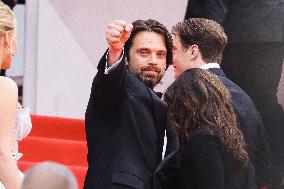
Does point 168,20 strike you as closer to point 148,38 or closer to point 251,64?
point 251,64

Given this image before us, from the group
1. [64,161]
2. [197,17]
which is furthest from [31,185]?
[64,161]

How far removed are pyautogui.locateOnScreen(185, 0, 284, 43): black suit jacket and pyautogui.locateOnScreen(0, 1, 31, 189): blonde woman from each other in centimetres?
170

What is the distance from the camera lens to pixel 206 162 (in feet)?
7.84

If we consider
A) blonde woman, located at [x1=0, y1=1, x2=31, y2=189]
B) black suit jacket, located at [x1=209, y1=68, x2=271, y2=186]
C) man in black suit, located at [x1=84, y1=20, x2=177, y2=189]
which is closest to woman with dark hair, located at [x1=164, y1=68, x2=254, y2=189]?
man in black suit, located at [x1=84, y1=20, x2=177, y2=189]

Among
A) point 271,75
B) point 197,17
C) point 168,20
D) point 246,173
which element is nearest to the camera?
point 246,173

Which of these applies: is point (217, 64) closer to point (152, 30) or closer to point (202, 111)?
point (152, 30)

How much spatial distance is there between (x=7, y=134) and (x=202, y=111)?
86 centimetres

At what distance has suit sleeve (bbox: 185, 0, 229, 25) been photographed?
3.48 metres

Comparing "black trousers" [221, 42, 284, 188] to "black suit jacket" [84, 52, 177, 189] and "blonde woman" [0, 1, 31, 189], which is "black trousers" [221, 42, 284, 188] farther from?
"blonde woman" [0, 1, 31, 189]

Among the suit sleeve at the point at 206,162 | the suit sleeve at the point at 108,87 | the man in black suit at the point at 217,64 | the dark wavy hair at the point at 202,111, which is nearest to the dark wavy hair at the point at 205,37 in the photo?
the man in black suit at the point at 217,64

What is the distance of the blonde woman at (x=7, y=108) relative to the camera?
183 cm

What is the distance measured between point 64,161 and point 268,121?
1.15 metres

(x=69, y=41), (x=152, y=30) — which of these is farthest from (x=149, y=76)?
(x=69, y=41)

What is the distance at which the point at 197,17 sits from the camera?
138 inches
